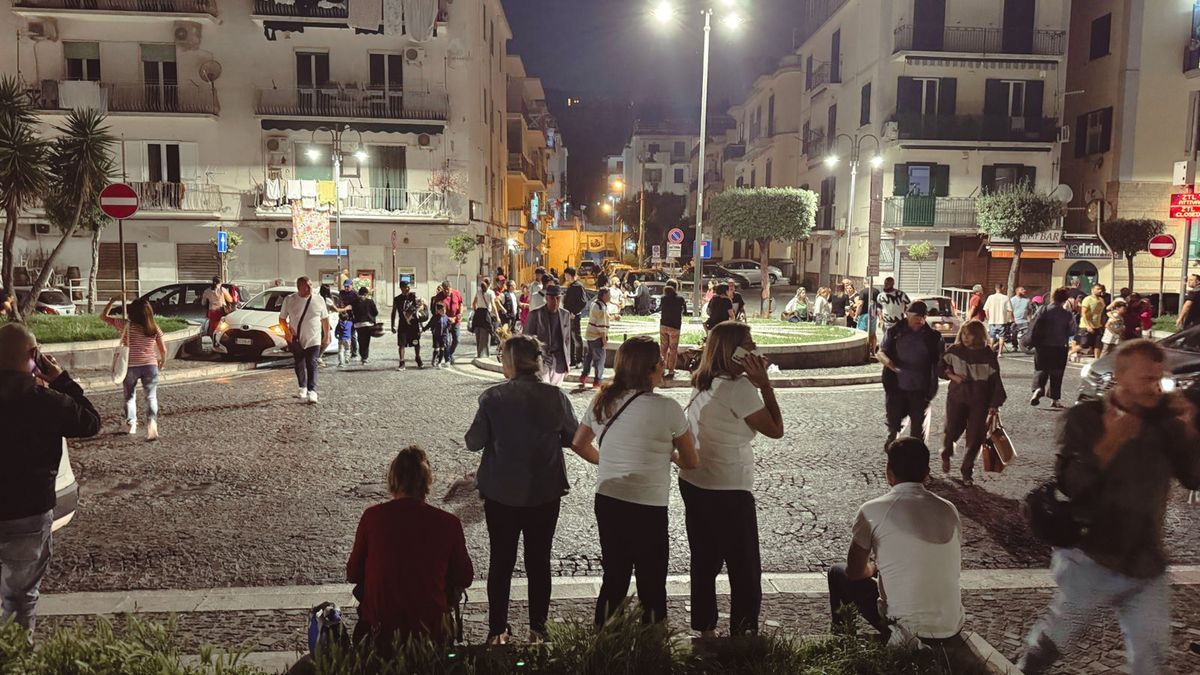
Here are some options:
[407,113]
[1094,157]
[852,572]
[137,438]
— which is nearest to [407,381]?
[137,438]

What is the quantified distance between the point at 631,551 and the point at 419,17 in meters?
22.2

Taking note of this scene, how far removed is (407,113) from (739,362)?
100ft

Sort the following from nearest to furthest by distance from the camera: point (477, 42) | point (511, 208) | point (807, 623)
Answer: point (807, 623) < point (477, 42) < point (511, 208)

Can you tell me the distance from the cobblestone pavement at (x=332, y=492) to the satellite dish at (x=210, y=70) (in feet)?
77.5

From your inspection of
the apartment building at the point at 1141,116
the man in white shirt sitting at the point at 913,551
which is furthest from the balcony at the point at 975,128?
the man in white shirt sitting at the point at 913,551

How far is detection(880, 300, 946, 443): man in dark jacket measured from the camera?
798cm

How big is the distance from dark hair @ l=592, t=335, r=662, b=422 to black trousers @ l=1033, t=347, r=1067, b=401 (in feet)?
31.3

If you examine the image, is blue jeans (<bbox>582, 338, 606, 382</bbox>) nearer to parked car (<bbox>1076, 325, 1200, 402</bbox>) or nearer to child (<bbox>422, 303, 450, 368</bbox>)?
child (<bbox>422, 303, 450, 368</bbox>)

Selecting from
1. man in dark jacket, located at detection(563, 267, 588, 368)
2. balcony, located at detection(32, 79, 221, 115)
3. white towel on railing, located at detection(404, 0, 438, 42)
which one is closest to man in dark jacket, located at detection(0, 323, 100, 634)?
man in dark jacket, located at detection(563, 267, 588, 368)

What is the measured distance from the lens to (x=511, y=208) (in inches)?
1916

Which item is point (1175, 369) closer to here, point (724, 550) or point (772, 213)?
point (724, 550)

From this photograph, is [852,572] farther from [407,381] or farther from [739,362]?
[407,381]

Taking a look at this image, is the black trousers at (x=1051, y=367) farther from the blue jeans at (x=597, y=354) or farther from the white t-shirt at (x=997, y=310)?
the white t-shirt at (x=997, y=310)

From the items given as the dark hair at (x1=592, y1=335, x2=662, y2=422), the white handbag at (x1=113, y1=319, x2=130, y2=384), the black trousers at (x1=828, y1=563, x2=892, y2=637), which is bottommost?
the black trousers at (x1=828, y1=563, x2=892, y2=637)
